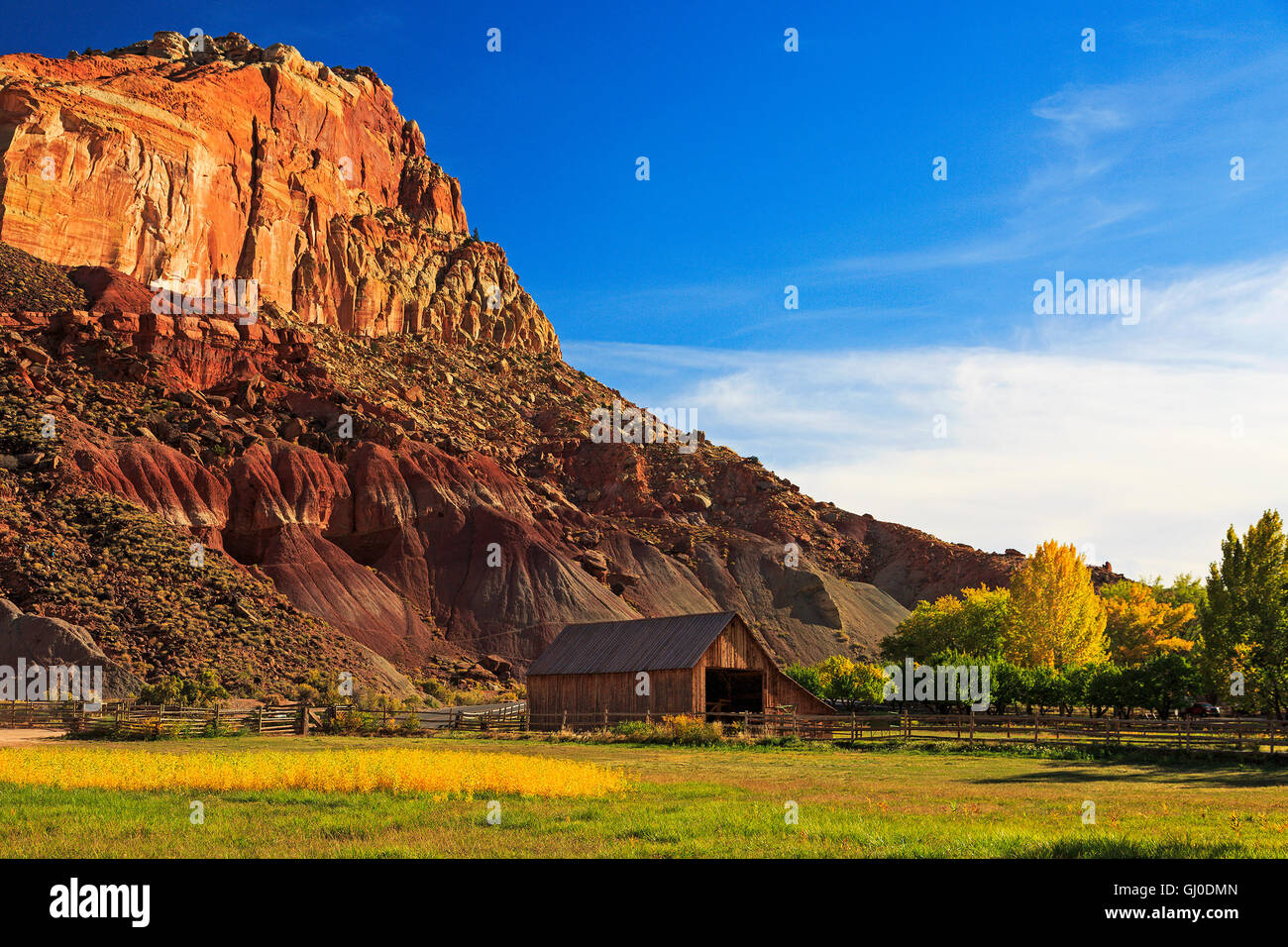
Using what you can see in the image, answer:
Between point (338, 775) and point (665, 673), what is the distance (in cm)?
2530

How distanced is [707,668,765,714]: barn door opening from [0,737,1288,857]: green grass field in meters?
23.2

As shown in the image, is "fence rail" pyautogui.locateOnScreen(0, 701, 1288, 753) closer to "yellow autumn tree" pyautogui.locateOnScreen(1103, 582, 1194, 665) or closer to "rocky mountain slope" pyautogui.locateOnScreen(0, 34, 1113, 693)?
"rocky mountain slope" pyautogui.locateOnScreen(0, 34, 1113, 693)

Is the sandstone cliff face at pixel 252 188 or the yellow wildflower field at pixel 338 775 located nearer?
the yellow wildflower field at pixel 338 775

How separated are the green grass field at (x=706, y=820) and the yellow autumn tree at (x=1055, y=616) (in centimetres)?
4016

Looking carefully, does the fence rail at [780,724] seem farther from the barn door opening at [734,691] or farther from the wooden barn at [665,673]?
the barn door opening at [734,691]

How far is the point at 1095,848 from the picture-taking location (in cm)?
1176

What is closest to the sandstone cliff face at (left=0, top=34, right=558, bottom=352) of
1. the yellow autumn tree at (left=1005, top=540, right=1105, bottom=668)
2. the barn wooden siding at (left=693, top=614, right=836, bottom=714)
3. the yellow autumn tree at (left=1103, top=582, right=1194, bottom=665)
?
the barn wooden siding at (left=693, top=614, right=836, bottom=714)

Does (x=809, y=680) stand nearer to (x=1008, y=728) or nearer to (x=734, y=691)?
(x=734, y=691)

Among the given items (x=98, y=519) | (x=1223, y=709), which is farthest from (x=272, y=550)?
(x=1223, y=709)

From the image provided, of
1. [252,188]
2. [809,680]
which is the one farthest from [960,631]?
[252,188]

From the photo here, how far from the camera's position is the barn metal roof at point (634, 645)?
4338 cm

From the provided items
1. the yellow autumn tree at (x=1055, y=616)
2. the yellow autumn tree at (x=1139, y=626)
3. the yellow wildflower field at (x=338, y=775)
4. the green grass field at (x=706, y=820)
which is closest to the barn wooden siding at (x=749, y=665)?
the green grass field at (x=706, y=820)

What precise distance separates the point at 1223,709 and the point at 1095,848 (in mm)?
57716

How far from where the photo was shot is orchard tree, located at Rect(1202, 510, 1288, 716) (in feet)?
116
